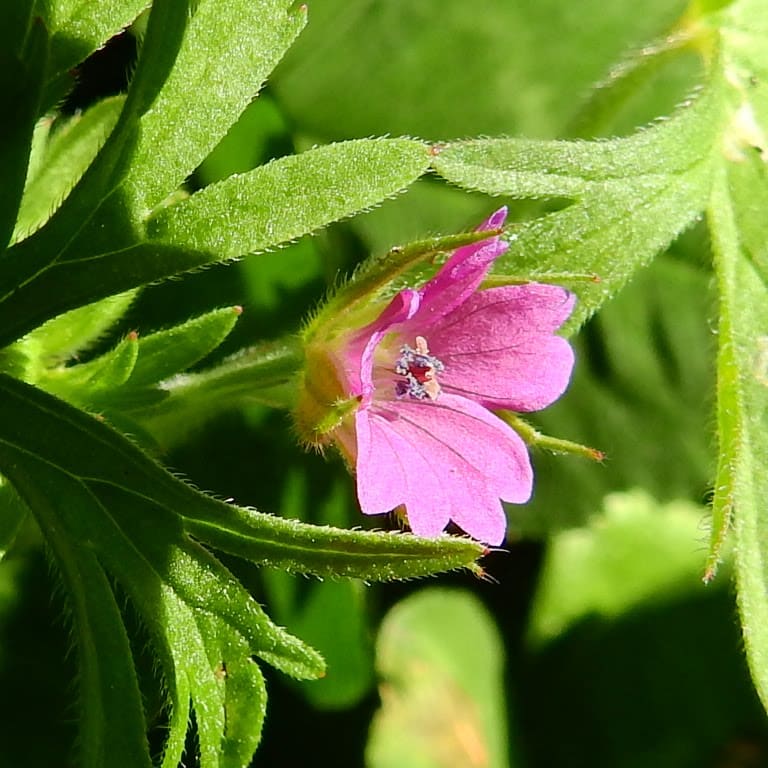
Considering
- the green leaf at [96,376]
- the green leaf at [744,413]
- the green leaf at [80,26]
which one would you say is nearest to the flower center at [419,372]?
the green leaf at [96,376]

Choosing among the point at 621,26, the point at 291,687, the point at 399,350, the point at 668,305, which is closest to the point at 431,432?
the point at 399,350

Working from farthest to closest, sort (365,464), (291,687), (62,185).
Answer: (291,687) < (62,185) < (365,464)

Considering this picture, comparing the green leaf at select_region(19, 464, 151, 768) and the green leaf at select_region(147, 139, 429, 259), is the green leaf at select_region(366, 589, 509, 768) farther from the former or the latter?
the green leaf at select_region(147, 139, 429, 259)

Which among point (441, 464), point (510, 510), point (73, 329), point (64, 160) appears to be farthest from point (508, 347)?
point (510, 510)

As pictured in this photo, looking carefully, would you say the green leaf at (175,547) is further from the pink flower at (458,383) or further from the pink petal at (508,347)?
the pink petal at (508,347)

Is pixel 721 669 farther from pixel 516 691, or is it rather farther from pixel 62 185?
pixel 62 185

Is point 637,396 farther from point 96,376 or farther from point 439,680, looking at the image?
point 96,376
